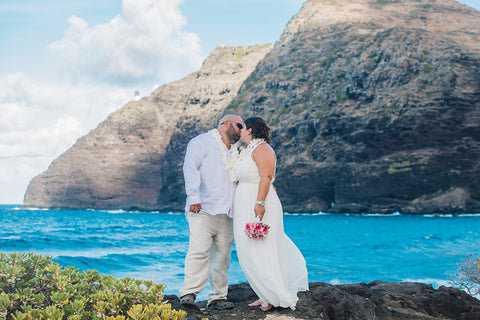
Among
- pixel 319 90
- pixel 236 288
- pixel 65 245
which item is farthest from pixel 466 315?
pixel 319 90

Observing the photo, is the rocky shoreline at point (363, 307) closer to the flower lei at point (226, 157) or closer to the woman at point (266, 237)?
the woman at point (266, 237)

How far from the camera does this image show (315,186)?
63812mm

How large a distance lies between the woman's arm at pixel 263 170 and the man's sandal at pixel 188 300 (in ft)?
3.77

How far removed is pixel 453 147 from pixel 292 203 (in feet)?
78.2

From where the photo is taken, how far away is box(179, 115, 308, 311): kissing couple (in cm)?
446

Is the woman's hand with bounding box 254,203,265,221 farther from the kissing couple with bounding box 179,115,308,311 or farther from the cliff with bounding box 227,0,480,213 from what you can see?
the cliff with bounding box 227,0,480,213

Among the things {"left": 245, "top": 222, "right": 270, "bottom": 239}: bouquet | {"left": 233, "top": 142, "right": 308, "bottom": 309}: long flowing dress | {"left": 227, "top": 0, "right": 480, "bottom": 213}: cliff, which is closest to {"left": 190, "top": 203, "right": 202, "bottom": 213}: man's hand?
{"left": 233, "top": 142, "right": 308, "bottom": 309}: long flowing dress

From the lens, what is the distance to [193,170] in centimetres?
482

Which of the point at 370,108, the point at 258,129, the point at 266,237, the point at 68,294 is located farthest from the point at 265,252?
the point at 370,108

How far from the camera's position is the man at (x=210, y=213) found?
468 centimetres

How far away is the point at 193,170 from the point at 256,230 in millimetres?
1017

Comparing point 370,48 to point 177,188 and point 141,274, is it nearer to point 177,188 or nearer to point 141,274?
point 177,188

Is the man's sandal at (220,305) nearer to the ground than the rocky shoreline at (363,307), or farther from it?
nearer to the ground

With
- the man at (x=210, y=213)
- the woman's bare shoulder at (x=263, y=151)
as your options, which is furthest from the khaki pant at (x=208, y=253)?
the woman's bare shoulder at (x=263, y=151)
